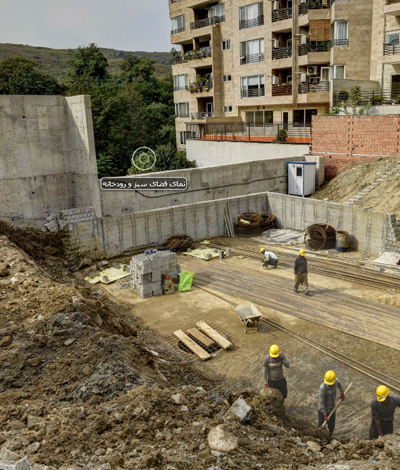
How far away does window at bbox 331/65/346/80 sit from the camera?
30688mm

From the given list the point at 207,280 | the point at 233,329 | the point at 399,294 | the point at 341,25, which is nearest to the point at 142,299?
the point at 207,280

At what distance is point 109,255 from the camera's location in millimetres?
19688

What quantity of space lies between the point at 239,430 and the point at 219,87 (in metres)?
35.4

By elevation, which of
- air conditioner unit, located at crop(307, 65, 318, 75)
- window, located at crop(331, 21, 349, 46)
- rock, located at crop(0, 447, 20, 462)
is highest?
window, located at crop(331, 21, 349, 46)

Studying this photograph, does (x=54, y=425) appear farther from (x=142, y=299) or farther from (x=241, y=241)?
(x=241, y=241)

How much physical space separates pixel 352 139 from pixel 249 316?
16212mm

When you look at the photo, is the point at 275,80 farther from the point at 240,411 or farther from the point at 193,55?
the point at 240,411

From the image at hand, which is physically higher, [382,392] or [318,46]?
[318,46]

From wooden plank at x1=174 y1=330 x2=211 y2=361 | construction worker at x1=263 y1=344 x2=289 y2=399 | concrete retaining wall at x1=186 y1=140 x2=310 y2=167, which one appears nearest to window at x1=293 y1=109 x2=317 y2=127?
concrete retaining wall at x1=186 y1=140 x2=310 y2=167

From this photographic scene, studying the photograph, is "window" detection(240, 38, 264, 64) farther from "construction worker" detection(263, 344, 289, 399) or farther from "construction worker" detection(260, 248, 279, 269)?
"construction worker" detection(263, 344, 289, 399)

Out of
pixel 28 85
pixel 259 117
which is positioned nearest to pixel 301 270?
pixel 259 117

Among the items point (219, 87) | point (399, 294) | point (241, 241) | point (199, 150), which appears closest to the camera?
point (399, 294)

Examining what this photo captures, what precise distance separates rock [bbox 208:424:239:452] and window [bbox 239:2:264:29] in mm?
33537

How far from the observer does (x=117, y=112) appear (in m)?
36.8
